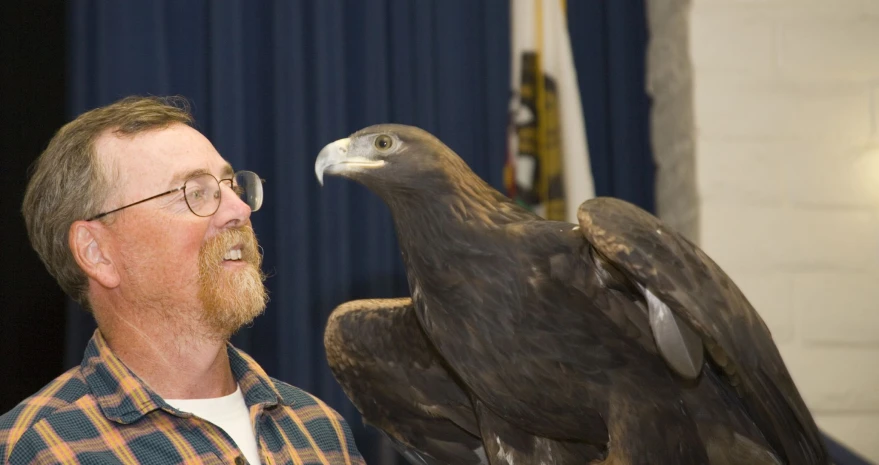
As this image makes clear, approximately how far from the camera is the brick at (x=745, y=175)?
2256 mm

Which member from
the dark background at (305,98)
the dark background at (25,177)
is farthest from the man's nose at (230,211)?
the dark background at (25,177)

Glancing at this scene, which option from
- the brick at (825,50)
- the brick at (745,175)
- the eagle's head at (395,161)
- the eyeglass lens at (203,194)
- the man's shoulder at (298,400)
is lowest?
the man's shoulder at (298,400)

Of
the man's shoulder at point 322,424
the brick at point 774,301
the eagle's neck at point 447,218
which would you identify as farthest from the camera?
the brick at point 774,301

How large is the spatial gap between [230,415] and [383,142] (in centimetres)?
62

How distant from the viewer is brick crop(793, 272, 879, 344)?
7.31ft

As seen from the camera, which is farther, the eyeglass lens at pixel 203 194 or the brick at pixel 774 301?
the brick at pixel 774 301

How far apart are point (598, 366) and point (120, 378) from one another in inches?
32.3

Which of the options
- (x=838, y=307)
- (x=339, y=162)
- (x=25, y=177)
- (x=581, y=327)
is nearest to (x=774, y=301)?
(x=838, y=307)

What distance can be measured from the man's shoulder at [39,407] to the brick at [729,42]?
5.13 feet

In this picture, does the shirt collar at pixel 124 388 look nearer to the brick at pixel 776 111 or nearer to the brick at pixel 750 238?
the brick at pixel 750 238

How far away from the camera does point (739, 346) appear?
1344mm

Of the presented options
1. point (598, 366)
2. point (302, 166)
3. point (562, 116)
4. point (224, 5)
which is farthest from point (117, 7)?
point (598, 366)

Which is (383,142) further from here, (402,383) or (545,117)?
(545,117)

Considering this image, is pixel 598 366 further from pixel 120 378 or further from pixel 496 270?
pixel 120 378
